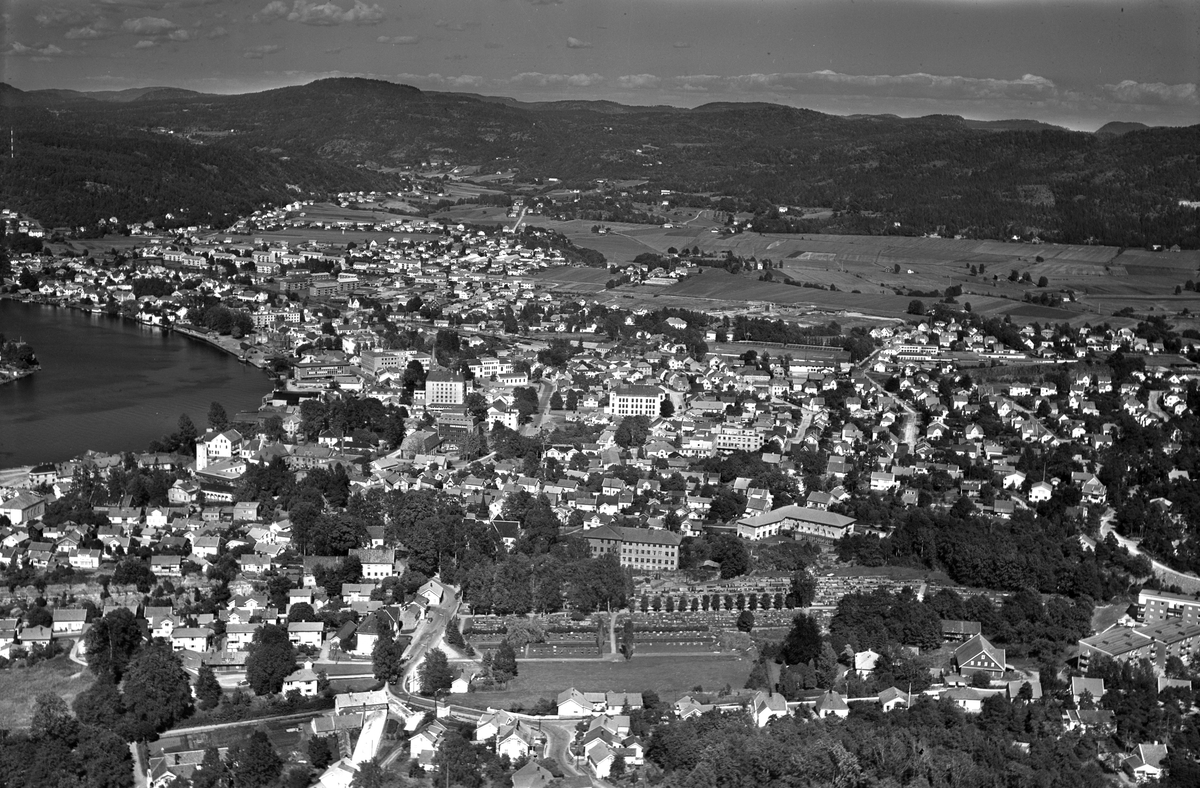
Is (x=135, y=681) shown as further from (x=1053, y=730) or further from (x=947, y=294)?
(x=947, y=294)

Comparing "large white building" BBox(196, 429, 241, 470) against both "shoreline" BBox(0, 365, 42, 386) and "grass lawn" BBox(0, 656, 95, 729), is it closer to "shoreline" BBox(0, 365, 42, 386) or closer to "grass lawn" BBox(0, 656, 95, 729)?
"grass lawn" BBox(0, 656, 95, 729)

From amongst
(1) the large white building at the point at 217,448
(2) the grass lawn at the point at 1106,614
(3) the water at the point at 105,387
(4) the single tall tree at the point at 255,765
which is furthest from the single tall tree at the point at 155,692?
(2) the grass lawn at the point at 1106,614

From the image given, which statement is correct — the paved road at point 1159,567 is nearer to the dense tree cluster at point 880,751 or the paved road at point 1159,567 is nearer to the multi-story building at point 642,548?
the dense tree cluster at point 880,751

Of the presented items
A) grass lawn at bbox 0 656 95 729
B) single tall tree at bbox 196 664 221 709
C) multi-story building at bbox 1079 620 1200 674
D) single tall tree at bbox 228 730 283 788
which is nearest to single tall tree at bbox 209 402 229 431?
grass lawn at bbox 0 656 95 729

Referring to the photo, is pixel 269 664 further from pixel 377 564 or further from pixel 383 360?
pixel 383 360

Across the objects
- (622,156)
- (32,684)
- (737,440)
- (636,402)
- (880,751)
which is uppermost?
(622,156)

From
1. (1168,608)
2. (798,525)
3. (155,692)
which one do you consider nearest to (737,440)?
(798,525)

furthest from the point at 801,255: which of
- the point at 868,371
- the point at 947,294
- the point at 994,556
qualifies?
the point at 994,556
